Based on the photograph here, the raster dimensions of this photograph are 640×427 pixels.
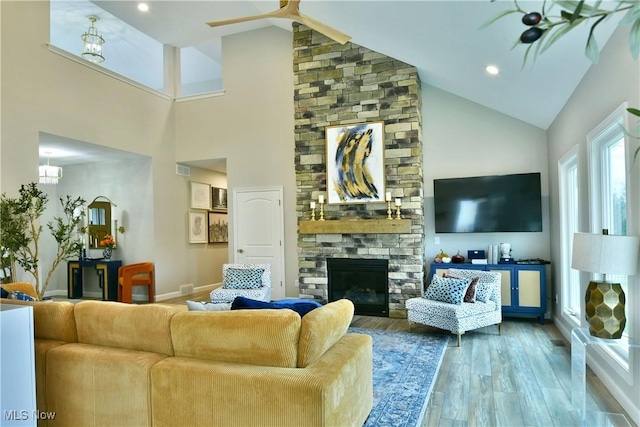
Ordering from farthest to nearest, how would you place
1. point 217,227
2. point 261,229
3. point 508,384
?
1. point 217,227
2. point 261,229
3. point 508,384

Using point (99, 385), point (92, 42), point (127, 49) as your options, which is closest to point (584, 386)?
point (99, 385)

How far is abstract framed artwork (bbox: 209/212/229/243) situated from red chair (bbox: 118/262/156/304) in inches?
67.4

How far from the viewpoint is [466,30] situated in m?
3.83

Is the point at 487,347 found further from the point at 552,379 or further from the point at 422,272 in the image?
the point at 422,272

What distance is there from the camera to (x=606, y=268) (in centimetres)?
260

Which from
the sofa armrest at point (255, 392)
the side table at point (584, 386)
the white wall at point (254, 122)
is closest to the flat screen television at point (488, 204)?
the white wall at point (254, 122)

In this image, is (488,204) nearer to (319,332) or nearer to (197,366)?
(319,332)

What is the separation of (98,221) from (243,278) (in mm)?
3589

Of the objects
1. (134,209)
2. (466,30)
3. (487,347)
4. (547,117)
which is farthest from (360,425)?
(134,209)

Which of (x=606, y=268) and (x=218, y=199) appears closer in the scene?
(x=606, y=268)

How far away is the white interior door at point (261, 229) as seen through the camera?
6.89 meters

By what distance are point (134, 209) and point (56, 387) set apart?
5347 millimetres

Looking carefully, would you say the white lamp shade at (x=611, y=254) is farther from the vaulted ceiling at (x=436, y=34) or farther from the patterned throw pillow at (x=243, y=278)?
the patterned throw pillow at (x=243, y=278)

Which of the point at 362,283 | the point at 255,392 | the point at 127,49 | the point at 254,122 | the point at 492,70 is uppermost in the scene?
the point at 127,49
